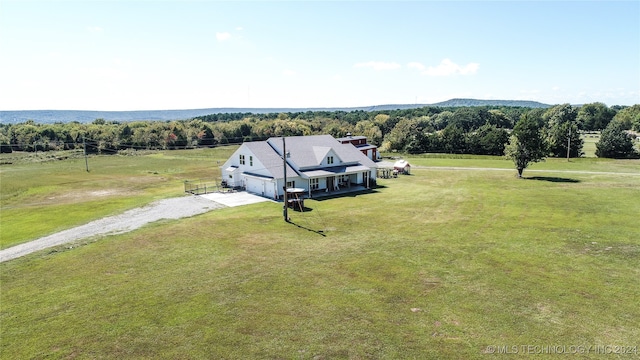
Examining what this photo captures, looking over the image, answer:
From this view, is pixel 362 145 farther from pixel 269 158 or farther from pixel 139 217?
pixel 139 217

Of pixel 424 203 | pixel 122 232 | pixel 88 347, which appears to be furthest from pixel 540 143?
pixel 88 347

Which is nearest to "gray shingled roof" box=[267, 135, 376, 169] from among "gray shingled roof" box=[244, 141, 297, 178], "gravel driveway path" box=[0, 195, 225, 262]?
"gray shingled roof" box=[244, 141, 297, 178]

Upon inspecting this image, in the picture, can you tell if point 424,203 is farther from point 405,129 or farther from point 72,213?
point 405,129

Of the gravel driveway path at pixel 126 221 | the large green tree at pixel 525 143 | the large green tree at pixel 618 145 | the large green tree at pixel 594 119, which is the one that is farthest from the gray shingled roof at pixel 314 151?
the large green tree at pixel 594 119

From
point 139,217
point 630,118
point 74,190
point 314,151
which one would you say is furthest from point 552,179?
point 630,118

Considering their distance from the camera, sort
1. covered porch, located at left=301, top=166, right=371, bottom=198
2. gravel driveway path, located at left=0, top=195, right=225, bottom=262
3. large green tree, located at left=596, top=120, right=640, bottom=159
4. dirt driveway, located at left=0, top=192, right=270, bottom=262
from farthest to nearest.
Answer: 1. large green tree, located at left=596, top=120, right=640, bottom=159
2. covered porch, located at left=301, top=166, right=371, bottom=198
3. dirt driveway, located at left=0, top=192, right=270, bottom=262
4. gravel driveway path, located at left=0, top=195, right=225, bottom=262

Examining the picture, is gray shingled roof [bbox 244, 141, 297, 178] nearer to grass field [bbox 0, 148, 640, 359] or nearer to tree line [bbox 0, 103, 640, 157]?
grass field [bbox 0, 148, 640, 359]

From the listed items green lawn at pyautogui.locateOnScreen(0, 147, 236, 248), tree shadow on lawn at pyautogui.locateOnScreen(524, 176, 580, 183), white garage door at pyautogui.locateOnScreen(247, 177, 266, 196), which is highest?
white garage door at pyautogui.locateOnScreen(247, 177, 266, 196)
